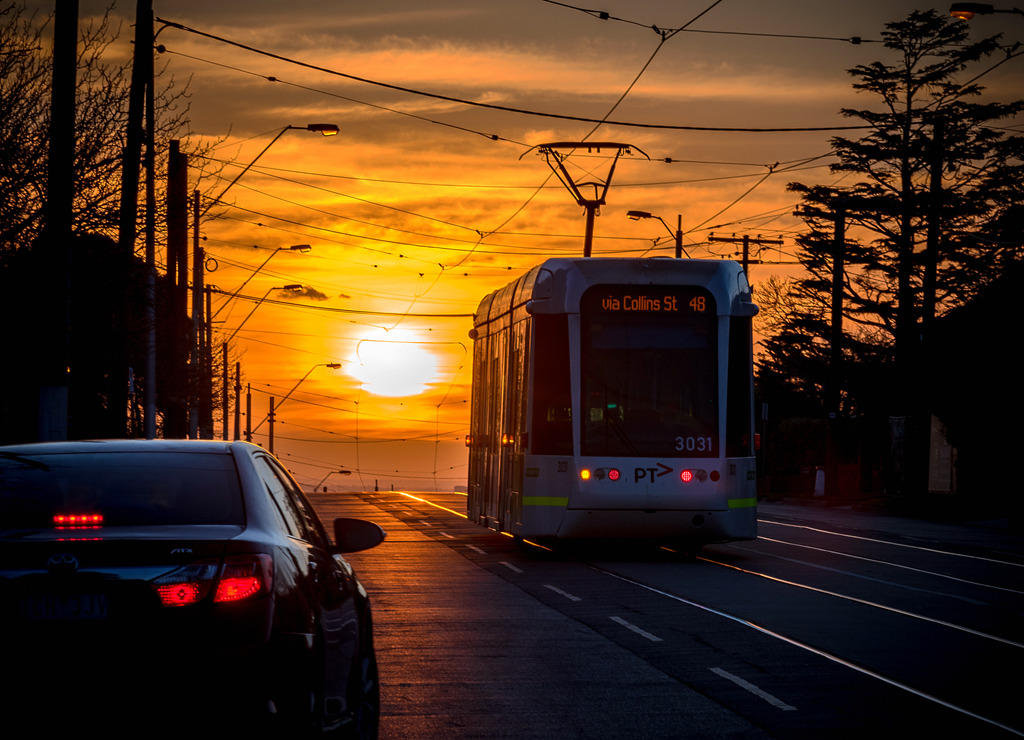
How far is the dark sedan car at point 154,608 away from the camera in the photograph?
4.91 metres

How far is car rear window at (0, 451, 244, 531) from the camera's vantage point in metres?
5.53

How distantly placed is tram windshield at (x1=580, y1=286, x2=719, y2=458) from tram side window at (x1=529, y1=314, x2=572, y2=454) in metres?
0.24

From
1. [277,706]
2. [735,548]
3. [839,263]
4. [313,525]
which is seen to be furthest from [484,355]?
[839,263]

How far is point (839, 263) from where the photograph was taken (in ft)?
159

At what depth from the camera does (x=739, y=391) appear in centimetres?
1930

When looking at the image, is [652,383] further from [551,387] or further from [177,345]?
[177,345]

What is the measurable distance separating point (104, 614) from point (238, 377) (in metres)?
63.8

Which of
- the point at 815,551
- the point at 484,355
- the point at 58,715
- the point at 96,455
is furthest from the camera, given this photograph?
the point at 484,355

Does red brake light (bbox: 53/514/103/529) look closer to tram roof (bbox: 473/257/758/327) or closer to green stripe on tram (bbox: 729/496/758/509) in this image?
tram roof (bbox: 473/257/758/327)

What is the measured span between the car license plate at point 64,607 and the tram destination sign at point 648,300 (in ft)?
48.0

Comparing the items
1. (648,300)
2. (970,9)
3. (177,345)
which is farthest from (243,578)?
(177,345)

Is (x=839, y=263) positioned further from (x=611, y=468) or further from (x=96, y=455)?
(x=96, y=455)

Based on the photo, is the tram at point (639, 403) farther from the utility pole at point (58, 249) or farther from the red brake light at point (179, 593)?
the red brake light at point (179, 593)

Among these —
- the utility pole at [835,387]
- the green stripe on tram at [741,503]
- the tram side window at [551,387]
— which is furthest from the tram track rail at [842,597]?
the utility pole at [835,387]
